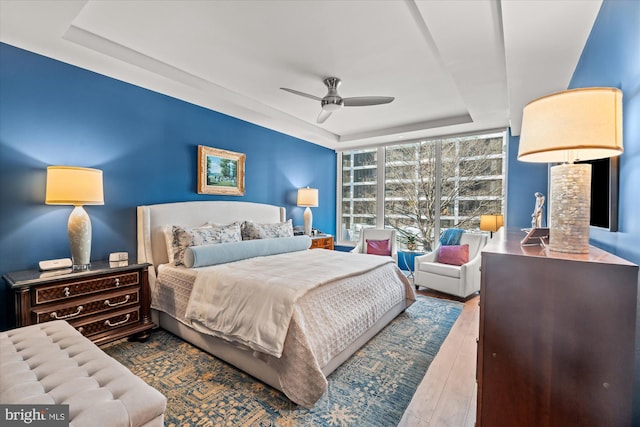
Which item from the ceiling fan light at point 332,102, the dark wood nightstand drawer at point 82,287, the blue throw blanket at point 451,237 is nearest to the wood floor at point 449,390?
the blue throw blanket at point 451,237

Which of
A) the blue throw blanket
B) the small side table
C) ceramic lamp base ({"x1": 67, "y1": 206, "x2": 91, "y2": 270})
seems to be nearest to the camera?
ceramic lamp base ({"x1": 67, "y1": 206, "x2": 91, "y2": 270})

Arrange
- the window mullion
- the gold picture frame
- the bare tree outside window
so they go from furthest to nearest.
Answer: the window mullion, the bare tree outside window, the gold picture frame

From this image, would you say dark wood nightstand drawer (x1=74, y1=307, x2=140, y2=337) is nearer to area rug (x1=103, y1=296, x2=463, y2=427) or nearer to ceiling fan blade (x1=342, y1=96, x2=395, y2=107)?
area rug (x1=103, y1=296, x2=463, y2=427)

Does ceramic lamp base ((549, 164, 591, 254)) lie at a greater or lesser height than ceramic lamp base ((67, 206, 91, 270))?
greater

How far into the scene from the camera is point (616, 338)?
1003mm

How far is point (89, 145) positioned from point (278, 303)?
8.03ft

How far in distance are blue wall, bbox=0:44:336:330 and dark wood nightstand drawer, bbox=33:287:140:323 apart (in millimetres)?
538

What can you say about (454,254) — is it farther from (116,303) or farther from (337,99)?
(116,303)

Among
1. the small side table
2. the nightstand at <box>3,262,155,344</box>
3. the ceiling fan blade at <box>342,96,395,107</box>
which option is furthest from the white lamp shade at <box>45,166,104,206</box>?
the small side table

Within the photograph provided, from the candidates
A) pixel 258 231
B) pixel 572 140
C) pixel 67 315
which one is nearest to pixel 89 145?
pixel 67 315

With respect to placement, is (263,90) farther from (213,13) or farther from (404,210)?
(404,210)

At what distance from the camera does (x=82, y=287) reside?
2301mm

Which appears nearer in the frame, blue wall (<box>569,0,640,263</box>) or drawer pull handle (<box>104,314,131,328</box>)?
blue wall (<box>569,0,640,263</box>)

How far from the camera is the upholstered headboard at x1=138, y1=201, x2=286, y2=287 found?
3051 millimetres
